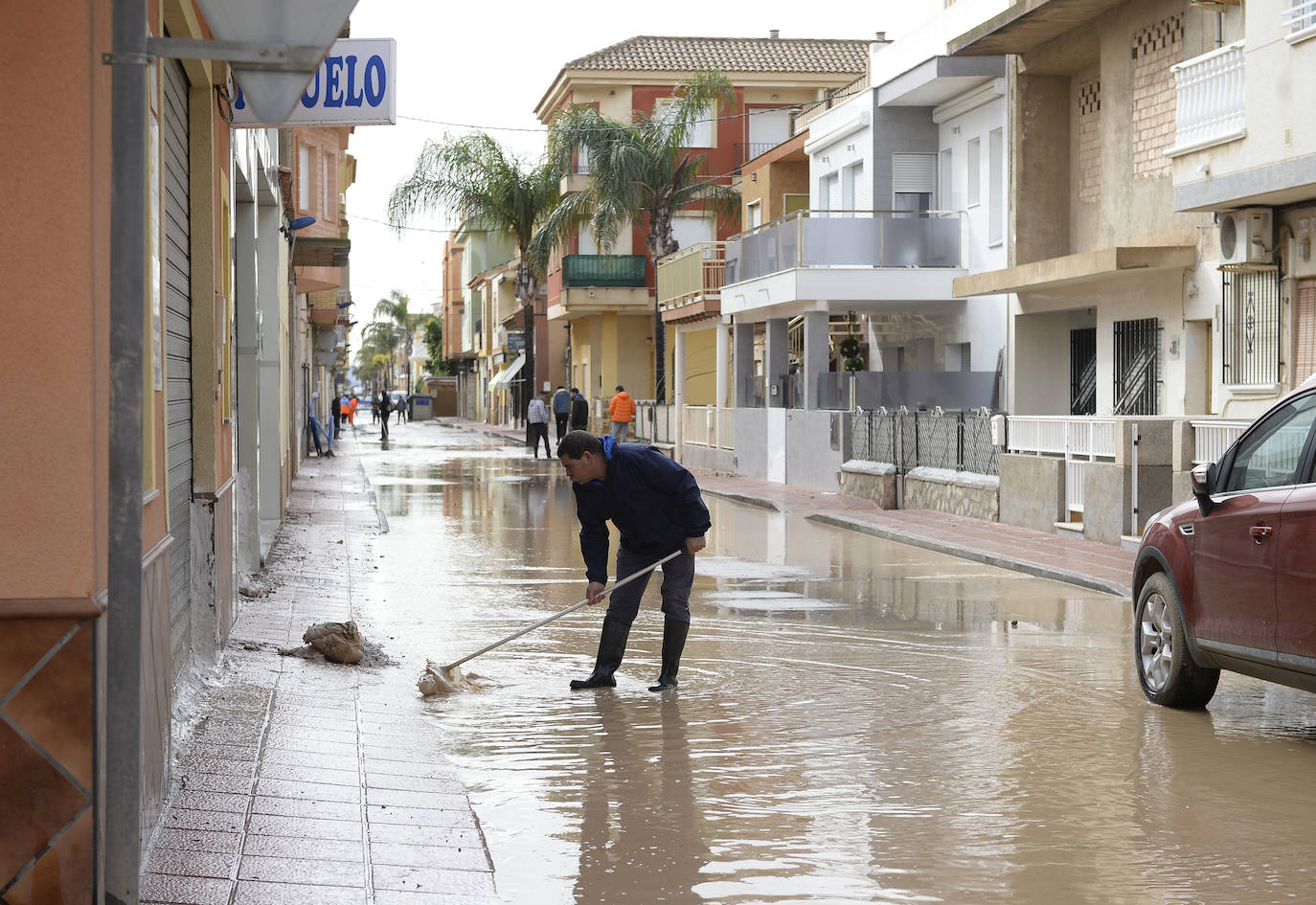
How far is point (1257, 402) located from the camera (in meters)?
17.5

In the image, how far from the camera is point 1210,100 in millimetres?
17344

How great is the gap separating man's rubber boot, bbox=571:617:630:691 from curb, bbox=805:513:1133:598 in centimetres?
495

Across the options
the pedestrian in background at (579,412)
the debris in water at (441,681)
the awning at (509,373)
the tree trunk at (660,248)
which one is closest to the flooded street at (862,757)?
the debris in water at (441,681)

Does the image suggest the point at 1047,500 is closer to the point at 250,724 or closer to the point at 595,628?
the point at 595,628

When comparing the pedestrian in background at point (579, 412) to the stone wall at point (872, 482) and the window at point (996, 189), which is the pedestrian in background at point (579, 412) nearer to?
the stone wall at point (872, 482)

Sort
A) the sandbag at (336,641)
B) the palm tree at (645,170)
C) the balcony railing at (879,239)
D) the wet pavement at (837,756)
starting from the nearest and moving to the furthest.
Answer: the wet pavement at (837,756), the sandbag at (336,641), the balcony railing at (879,239), the palm tree at (645,170)

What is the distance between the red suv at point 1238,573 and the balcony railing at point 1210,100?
9.53 m

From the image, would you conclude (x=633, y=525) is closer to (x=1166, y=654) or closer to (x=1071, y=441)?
(x=1166, y=654)

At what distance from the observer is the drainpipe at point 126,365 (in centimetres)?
366

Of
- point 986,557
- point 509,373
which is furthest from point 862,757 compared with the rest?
point 509,373

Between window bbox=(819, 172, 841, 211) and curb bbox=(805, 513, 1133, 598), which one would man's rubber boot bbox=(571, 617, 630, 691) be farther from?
window bbox=(819, 172, 841, 211)

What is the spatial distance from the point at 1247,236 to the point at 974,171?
33.1ft

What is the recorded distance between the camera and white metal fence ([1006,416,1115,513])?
1770 cm

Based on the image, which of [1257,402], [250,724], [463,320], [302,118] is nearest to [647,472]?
[250,724]
